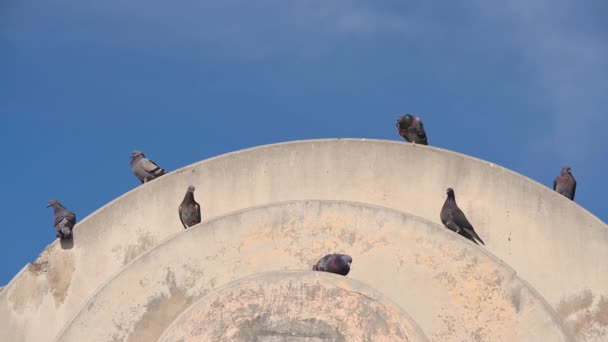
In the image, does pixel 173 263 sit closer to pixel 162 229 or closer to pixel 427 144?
pixel 162 229

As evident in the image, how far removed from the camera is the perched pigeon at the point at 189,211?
23.1 meters

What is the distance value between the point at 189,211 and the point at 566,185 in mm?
5371

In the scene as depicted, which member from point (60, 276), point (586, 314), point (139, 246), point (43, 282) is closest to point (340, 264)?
point (586, 314)

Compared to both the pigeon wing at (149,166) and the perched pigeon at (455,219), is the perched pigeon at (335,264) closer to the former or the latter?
the perched pigeon at (455,219)

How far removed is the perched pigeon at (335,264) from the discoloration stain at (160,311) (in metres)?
1.70

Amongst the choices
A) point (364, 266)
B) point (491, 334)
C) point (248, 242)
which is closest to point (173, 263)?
point (248, 242)

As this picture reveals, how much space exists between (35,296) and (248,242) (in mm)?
3492

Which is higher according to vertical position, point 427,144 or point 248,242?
point 427,144

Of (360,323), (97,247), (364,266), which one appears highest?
(97,247)

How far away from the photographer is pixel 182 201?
2372 centimetres

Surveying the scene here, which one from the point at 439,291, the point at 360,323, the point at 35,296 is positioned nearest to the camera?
the point at 360,323

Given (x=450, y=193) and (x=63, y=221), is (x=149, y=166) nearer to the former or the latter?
(x=63, y=221)

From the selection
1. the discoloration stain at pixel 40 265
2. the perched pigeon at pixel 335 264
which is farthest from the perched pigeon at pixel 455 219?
the discoloration stain at pixel 40 265

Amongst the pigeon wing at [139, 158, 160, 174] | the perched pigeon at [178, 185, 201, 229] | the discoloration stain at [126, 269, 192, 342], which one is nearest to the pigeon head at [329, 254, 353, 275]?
the discoloration stain at [126, 269, 192, 342]
